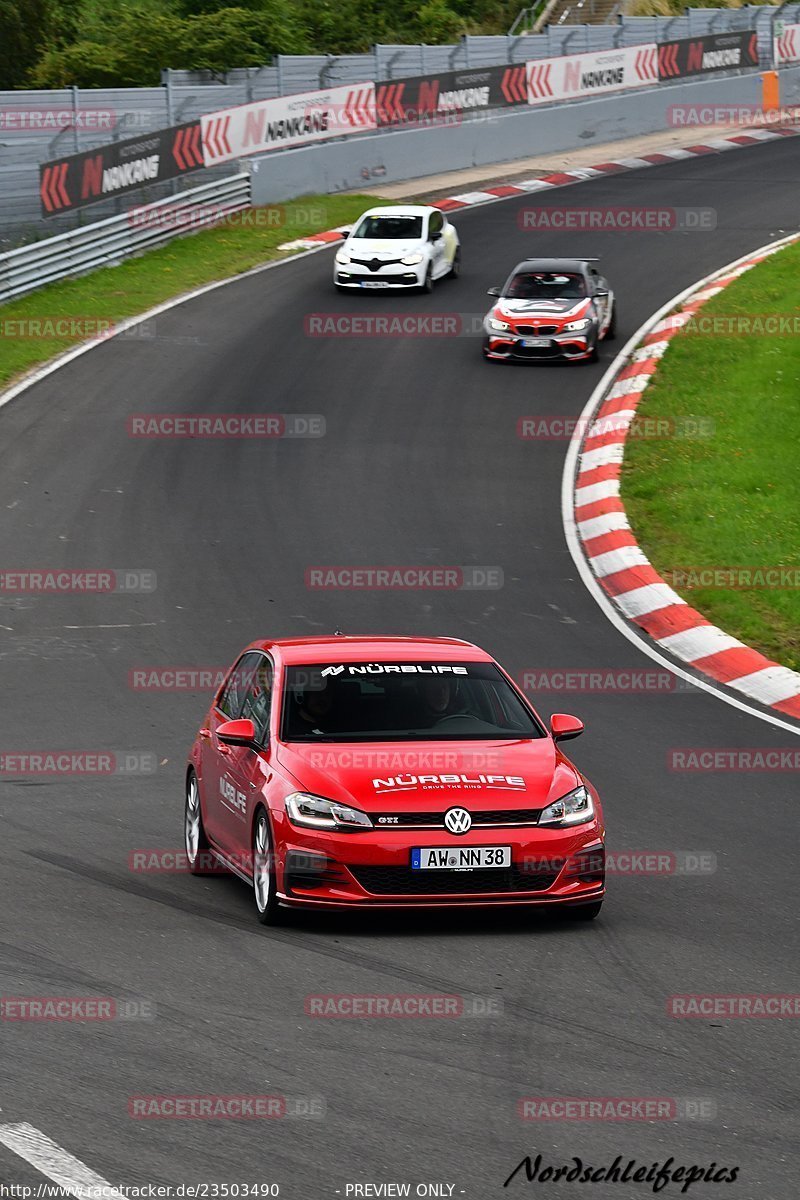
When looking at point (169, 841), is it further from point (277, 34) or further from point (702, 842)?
point (277, 34)

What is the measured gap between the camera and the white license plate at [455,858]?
874 centimetres

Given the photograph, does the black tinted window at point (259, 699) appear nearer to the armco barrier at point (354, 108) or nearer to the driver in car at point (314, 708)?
the driver in car at point (314, 708)

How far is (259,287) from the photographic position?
3288 cm

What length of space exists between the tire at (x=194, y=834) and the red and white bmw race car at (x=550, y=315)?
1819 centimetres

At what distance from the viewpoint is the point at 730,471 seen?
21719 millimetres

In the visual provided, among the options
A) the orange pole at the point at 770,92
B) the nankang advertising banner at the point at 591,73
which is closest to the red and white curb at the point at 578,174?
the orange pole at the point at 770,92

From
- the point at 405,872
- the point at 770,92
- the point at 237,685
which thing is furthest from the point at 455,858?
the point at 770,92

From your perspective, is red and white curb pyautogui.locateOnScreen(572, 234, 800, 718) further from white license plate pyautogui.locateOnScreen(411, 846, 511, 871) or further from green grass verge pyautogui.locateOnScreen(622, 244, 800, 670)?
white license plate pyautogui.locateOnScreen(411, 846, 511, 871)

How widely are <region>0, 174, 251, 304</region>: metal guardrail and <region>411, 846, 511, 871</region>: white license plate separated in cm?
2446

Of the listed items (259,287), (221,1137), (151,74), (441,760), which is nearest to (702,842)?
(441,760)

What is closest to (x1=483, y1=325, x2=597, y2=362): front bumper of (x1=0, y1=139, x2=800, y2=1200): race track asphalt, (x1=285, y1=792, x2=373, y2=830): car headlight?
(x1=0, y1=139, x2=800, y2=1200): race track asphalt

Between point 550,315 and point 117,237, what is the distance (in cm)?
1019

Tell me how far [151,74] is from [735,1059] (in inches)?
1651

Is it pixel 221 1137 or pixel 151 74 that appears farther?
pixel 151 74
